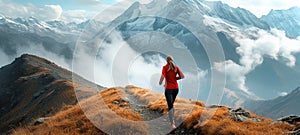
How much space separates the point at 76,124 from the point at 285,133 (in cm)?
1275

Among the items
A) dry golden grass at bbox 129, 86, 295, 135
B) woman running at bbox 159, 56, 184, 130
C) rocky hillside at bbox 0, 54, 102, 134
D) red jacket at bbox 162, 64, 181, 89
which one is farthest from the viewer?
rocky hillside at bbox 0, 54, 102, 134

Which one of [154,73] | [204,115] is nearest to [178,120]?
[204,115]

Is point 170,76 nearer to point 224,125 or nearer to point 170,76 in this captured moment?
point 170,76

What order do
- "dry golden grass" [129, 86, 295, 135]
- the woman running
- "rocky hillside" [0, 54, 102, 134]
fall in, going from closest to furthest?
"dry golden grass" [129, 86, 295, 135], the woman running, "rocky hillside" [0, 54, 102, 134]

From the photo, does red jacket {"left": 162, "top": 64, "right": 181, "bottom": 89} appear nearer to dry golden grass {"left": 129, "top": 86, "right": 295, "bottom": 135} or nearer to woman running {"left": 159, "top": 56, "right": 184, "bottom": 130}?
woman running {"left": 159, "top": 56, "right": 184, "bottom": 130}

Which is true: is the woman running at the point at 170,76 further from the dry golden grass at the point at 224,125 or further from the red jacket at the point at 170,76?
the dry golden grass at the point at 224,125

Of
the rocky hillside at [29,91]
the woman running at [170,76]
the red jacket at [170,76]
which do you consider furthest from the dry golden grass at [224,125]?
the rocky hillside at [29,91]

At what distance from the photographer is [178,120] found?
67.5ft

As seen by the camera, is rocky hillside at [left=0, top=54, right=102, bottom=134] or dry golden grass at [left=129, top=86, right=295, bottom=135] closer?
dry golden grass at [left=129, top=86, right=295, bottom=135]

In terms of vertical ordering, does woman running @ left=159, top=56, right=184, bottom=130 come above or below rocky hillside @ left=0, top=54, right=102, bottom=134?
Answer: above

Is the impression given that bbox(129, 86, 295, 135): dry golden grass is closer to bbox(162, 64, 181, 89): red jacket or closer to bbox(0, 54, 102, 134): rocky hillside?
bbox(162, 64, 181, 89): red jacket

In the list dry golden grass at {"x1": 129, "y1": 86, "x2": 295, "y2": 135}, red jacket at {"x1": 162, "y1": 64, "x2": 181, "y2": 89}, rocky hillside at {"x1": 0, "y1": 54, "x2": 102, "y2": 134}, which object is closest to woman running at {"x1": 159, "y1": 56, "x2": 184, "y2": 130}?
red jacket at {"x1": 162, "y1": 64, "x2": 181, "y2": 89}

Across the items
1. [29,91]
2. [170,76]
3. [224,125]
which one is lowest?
[29,91]

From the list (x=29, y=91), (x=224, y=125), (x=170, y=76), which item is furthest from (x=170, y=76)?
(x=29, y=91)
